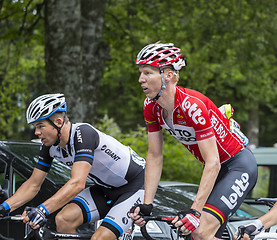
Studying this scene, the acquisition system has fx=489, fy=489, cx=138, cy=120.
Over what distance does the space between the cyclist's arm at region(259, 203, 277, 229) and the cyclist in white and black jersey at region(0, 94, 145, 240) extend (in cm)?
111

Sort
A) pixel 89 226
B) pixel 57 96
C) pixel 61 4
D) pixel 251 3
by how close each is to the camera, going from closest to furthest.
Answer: pixel 57 96 → pixel 89 226 → pixel 61 4 → pixel 251 3

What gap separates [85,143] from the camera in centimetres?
404

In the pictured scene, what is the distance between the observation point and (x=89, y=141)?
4.07 metres

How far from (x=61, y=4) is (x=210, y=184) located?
6.21m

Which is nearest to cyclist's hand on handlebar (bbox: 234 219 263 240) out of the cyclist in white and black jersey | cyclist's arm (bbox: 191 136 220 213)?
cyclist's arm (bbox: 191 136 220 213)

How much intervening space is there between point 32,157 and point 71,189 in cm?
147

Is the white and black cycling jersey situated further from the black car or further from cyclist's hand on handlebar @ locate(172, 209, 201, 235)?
cyclist's hand on handlebar @ locate(172, 209, 201, 235)

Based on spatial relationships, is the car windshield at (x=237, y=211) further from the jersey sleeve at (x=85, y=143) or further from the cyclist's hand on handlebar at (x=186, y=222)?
the cyclist's hand on handlebar at (x=186, y=222)

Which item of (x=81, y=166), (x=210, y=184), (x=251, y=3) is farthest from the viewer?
(x=251, y=3)

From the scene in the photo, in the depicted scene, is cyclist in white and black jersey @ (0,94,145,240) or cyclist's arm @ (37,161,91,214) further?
cyclist in white and black jersey @ (0,94,145,240)

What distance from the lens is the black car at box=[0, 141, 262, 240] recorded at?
4.54m

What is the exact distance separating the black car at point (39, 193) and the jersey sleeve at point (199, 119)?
4.46ft

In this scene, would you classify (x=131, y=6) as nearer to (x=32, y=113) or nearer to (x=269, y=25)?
(x=269, y=25)

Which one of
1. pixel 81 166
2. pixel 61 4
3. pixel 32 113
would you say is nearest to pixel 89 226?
pixel 81 166
